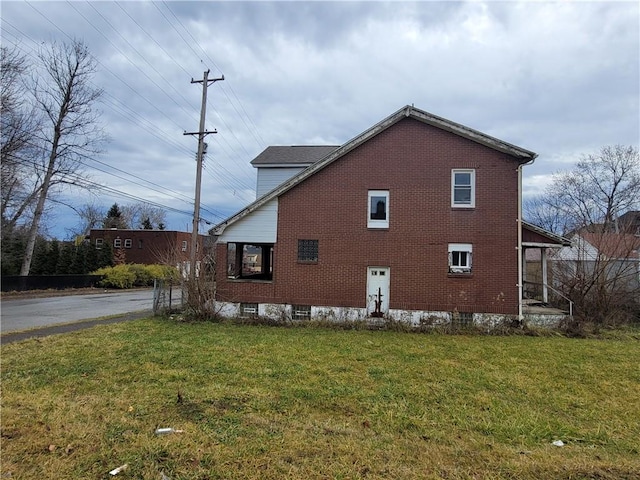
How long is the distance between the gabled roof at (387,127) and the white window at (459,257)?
3.56 meters

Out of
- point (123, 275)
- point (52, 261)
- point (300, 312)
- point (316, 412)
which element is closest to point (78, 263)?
point (52, 261)

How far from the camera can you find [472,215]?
44.8 feet

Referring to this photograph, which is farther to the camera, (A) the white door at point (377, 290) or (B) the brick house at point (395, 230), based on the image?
(A) the white door at point (377, 290)

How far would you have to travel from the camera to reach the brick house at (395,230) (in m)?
13.4

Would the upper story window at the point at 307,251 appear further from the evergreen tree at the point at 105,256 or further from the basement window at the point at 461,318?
the evergreen tree at the point at 105,256

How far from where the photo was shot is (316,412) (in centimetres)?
526

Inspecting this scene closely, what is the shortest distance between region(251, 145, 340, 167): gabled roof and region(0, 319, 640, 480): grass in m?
13.5

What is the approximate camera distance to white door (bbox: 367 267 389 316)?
13922 millimetres

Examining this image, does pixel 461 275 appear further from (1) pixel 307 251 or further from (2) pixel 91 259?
(2) pixel 91 259

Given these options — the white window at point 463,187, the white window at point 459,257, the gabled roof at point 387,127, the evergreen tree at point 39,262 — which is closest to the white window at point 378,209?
the gabled roof at point 387,127

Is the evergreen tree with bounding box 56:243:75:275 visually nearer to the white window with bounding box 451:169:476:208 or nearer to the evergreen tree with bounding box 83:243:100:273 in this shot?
the evergreen tree with bounding box 83:243:100:273

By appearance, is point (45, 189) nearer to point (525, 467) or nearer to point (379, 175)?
point (379, 175)

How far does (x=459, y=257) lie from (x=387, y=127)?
538 cm

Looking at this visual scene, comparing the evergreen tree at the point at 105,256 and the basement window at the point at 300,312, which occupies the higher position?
the evergreen tree at the point at 105,256
